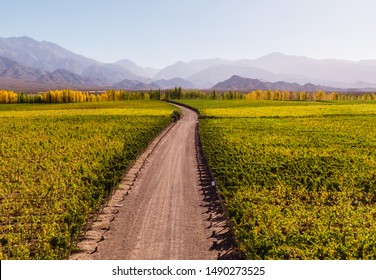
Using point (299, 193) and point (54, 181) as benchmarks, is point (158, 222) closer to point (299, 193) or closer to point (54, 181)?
point (299, 193)

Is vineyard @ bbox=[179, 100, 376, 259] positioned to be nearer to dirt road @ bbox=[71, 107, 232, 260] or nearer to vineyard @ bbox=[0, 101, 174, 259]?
dirt road @ bbox=[71, 107, 232, 260]

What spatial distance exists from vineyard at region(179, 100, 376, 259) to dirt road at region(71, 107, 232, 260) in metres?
1.97

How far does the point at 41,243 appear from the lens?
18.6 metres

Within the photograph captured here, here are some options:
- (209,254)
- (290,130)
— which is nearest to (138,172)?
(209,254)

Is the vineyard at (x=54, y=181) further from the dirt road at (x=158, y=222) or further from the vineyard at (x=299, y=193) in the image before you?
the vineyard at (x=299, y=193)

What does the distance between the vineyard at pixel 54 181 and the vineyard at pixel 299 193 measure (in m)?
10.0

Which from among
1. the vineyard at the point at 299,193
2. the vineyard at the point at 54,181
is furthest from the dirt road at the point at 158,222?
the vineyard at the point at 299,193

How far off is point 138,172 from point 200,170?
21.0 feet

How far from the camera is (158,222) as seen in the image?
71.0ft

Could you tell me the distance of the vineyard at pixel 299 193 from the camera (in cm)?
1816

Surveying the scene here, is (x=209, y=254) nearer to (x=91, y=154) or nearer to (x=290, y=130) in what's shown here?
(x=91, y=154)

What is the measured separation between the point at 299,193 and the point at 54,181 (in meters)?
21.3

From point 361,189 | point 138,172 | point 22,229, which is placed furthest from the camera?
point 138,172

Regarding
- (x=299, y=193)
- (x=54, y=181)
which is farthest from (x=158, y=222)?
(x=54, y=181)
